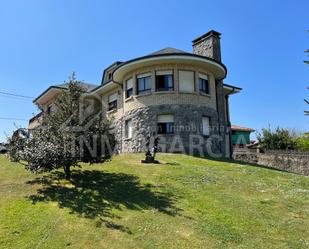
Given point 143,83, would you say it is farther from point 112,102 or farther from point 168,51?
point 112,102

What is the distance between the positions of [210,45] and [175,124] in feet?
26.1

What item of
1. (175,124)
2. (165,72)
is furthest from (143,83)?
(175,124)

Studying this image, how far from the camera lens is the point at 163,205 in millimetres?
9875

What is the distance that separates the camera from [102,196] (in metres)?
10.6

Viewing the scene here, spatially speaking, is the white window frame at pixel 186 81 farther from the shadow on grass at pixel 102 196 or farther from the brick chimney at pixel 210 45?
the shadow on grass at pixel 102 196

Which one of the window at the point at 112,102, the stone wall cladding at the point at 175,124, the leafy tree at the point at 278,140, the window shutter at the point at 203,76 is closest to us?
the stone wall cladding at the point at 175,124

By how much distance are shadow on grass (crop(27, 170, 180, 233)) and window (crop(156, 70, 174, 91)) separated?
984cm

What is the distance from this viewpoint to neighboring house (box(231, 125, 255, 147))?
43750 millimetres

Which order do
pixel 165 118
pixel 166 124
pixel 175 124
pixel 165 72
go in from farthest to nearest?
1. pixel 165 72
2. pixel 165 118
3. pixel 166 124
4. pixel 175 124

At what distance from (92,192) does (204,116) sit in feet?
42.5

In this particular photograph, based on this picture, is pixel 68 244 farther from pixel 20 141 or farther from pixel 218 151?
pixel 218 151

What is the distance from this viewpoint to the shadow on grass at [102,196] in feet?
30.5

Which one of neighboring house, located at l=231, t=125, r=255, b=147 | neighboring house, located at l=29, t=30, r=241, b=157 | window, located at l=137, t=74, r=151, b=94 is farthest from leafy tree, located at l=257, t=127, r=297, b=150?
window, located at l=137, t=74, r=151, b=94

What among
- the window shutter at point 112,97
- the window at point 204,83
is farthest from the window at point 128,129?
the window at point 204,83
